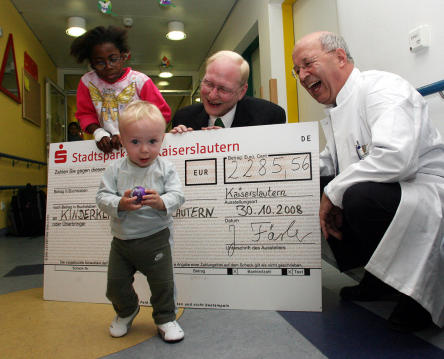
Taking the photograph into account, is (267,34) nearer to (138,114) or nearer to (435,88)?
(435,88)

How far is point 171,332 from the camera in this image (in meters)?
1.10

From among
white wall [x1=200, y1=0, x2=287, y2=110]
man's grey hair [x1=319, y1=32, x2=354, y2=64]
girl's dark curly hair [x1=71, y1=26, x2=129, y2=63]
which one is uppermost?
white wall [x1=200, y1=0, x2=287, y2=110]

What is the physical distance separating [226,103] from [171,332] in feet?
3.42

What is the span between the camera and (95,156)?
157cm

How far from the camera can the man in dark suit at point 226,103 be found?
164cm

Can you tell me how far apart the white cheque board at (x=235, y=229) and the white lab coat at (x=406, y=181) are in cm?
22

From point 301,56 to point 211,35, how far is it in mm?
4898

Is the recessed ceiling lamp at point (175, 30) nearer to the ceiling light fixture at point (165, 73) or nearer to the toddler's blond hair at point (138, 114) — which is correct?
the ceiling light fixture at point (165, 73)

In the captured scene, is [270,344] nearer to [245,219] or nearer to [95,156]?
[245,219]

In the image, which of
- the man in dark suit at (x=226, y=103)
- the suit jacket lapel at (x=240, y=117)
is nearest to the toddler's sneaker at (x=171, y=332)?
the man in dark suit at (x=226, y=103)

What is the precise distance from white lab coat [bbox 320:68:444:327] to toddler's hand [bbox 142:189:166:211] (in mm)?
562

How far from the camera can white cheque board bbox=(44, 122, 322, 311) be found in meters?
1.35

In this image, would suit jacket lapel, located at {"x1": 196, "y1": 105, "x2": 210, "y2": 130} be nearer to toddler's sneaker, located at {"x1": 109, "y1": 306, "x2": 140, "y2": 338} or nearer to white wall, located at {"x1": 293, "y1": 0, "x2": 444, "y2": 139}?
toddler's sneaker, located at {"x1": 109, "y1": 306, "x2": 140, "y2": 338}

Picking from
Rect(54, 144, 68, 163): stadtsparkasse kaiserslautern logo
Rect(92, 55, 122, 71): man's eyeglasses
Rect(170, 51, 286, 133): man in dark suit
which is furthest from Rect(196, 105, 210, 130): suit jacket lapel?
Rect(54, 144, 68, 163): stadtsparkasse kaiserslautern logo
